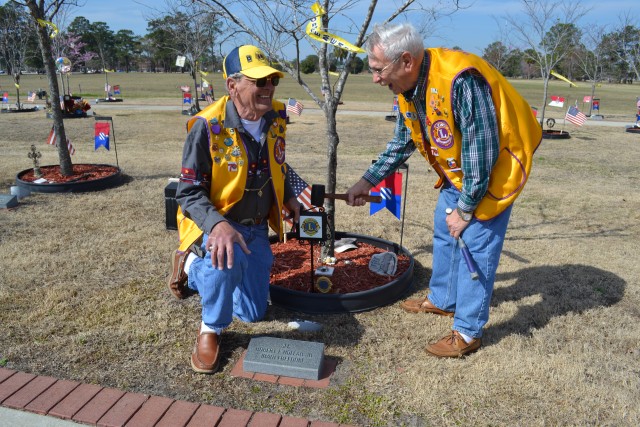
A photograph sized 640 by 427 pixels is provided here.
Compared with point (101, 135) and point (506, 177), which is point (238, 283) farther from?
point (101, 135)

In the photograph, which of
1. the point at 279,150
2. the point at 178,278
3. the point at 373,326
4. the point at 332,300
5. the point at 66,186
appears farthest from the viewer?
the point at 66,186

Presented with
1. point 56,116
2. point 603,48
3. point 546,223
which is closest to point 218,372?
point 546,223

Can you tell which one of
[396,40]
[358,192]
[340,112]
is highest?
[396,40]

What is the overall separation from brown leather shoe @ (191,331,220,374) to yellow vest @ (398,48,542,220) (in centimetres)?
164

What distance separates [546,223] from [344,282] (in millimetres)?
3084

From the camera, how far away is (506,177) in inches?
103

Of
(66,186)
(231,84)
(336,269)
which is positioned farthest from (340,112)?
(231,84)

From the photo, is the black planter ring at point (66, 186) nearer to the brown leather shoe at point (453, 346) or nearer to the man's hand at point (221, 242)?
the man's hand at point (221, 242)

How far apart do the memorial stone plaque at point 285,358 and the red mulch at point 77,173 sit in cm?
497

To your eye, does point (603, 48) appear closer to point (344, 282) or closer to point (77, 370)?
point (344, 282)

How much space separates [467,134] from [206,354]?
1.85 meters

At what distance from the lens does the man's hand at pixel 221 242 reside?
2475 millimetres

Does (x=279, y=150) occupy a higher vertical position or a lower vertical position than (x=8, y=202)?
higher

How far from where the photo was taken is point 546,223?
5688 millimetres
